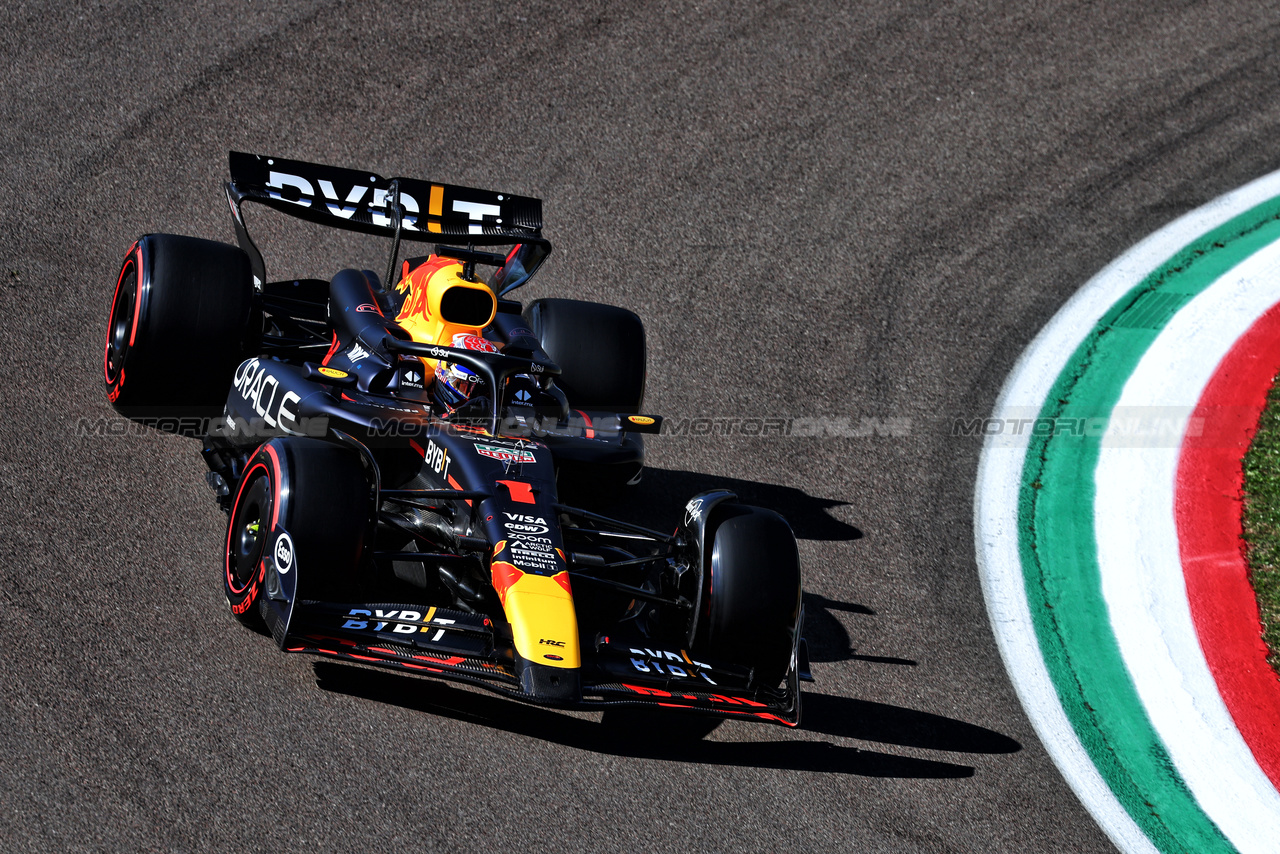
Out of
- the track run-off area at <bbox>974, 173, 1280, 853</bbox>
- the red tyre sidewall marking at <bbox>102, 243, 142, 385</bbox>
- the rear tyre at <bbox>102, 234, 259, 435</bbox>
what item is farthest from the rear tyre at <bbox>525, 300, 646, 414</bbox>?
the track run-off area at <bbox>974, 173, 1280, 853</bbox>

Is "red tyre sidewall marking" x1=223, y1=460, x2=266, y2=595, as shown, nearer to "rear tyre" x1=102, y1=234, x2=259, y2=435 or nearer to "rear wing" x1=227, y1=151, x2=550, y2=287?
"rear tyre" x1=102, y1=234, x2=259, y2=435

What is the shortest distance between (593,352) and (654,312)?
182cm

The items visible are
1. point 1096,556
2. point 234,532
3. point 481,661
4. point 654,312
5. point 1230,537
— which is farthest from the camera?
point 654,312

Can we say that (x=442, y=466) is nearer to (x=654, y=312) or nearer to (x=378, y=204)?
(x=378, y=204)

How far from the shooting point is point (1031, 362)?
30.4 feet

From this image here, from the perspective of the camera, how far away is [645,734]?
557cm

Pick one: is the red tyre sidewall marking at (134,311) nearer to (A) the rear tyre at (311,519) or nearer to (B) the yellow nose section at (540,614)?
(A) the rear tyre at (311,519)

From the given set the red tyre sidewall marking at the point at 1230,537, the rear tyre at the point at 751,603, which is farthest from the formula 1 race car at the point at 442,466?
the red tyre sidewall marking at the point at 1230,537

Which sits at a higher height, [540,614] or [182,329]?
[182,329]

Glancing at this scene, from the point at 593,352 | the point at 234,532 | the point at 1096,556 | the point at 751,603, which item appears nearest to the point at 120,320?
the point at 234,532

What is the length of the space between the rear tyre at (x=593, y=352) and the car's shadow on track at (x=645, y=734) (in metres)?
2.33

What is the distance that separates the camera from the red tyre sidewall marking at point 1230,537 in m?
6.57

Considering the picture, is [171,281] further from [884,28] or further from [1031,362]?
[884,28]

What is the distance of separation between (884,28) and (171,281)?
809cm
